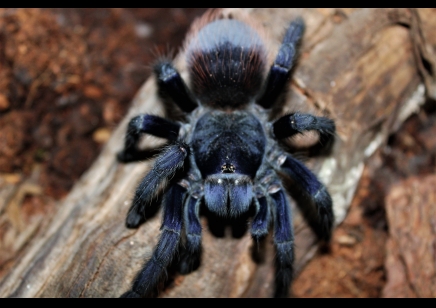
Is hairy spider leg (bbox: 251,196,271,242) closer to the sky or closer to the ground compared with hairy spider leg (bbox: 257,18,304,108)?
closer to the ground

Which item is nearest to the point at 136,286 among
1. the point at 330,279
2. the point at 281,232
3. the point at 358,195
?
the point at 281,232

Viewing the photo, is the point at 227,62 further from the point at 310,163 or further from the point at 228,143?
the point at 310,163

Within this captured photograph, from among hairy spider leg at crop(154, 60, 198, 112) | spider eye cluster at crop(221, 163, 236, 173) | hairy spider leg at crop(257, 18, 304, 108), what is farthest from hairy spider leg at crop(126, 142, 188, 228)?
hairy spider leg at crop(257, 18, 304, 108)

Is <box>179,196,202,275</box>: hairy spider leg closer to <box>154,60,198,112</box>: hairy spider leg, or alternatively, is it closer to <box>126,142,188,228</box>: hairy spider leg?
<box>126,142,188,228</box>: hairy spider leg

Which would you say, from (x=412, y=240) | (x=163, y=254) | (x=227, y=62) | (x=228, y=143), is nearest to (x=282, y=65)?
(x=227, y=62)

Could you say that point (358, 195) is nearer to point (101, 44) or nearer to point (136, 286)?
point (136, 286)

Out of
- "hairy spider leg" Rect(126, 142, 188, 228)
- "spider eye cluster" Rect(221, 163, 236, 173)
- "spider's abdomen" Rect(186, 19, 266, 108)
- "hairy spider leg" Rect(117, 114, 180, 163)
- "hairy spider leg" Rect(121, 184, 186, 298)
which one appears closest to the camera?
"hairy spider leg" Rect(121, 184, 186, 298)
